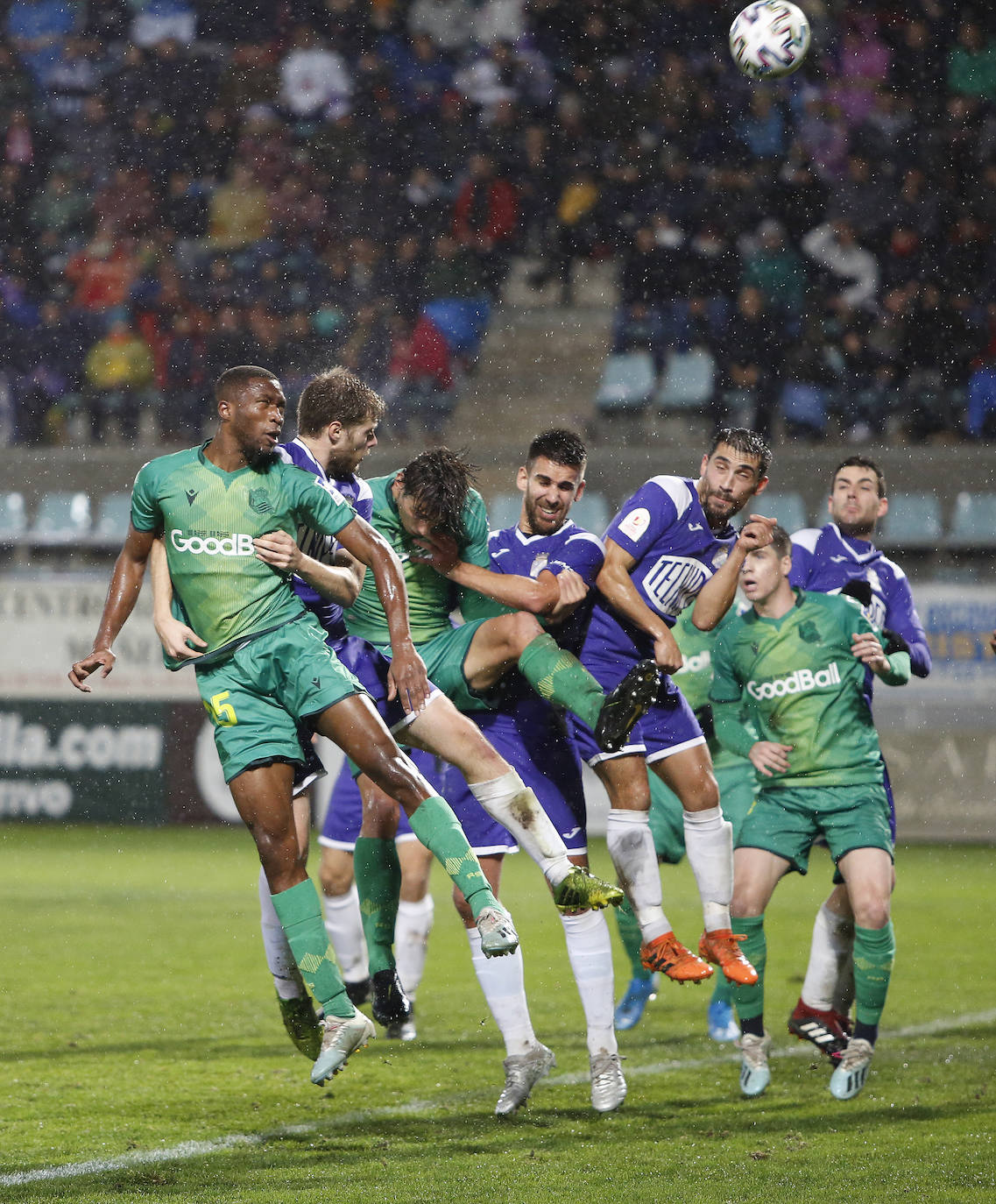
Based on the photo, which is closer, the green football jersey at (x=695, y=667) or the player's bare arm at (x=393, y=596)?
the player's bare arm at (x=393, y=596)

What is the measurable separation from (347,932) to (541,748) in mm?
1576

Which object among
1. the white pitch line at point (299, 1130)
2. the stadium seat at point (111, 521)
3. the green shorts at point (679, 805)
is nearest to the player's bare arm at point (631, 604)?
the white pitch line at point (299, 1130)

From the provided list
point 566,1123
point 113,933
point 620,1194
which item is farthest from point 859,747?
point 113,933

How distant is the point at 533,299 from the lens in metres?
16.4

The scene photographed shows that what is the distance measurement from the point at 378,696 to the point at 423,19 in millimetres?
14052

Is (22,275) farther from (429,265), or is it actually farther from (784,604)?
(784,604)

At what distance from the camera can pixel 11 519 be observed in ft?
49.0

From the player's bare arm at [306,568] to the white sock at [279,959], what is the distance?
0.94 meters

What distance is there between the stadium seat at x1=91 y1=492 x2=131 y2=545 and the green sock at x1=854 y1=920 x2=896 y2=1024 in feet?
34.5

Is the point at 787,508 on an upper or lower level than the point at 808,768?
upper

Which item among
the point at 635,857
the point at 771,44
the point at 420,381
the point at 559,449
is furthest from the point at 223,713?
the point at 420,381

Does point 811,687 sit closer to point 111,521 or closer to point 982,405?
point 982,405

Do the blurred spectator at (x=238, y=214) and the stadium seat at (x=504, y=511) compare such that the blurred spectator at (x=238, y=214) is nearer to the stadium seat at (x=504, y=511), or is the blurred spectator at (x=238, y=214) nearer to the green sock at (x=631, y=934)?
the stadium seat at (x=504, y=511)

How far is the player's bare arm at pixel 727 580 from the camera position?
17.7 feet
